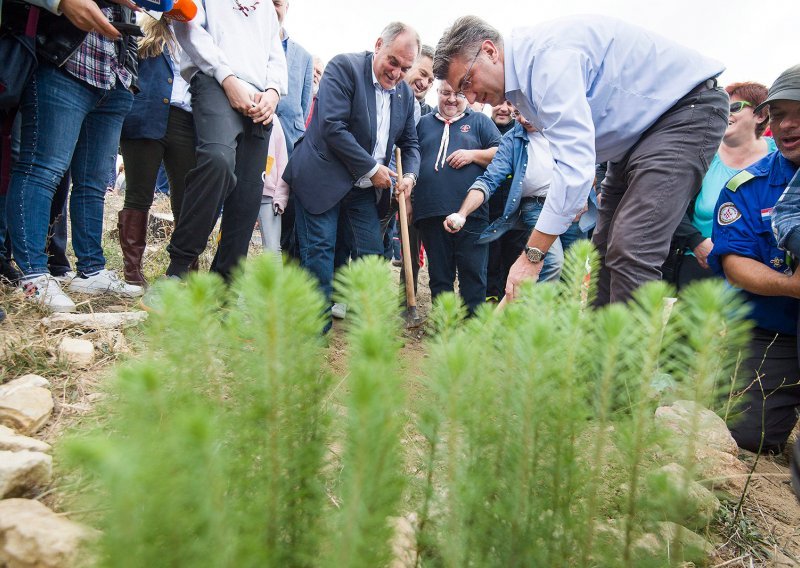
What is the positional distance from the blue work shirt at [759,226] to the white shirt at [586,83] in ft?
1.82

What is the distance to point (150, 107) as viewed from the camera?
3.28m

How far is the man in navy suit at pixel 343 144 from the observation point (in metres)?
3.51

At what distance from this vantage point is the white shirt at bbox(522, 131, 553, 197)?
157 inches

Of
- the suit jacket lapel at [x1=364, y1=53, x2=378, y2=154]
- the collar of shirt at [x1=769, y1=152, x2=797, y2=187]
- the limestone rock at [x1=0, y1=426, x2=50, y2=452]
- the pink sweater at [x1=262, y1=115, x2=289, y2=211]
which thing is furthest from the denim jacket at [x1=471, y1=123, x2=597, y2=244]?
the limestone rock at [x1=0, y1=426, x2=50, y2=452]

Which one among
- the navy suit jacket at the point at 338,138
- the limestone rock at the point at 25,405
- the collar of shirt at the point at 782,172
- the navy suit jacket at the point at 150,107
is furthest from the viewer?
the navy suit jacket at the point at 338,138

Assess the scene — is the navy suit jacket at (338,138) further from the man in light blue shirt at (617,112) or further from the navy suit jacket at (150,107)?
the man in light blue shirt at (617,112)

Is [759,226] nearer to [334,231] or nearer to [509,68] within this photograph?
[509,68]

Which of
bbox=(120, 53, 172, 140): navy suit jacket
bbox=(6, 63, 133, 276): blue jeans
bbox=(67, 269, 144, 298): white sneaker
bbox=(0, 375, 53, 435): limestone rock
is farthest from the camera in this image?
bbox=(120, 53, 172, 140): navy suit jacket

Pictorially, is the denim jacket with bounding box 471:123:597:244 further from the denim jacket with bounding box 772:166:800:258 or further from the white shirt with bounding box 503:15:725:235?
the denim jacket with bounding box 772:166:800:258

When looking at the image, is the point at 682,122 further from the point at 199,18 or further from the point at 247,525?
the point at 247,525

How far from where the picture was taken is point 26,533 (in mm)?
751

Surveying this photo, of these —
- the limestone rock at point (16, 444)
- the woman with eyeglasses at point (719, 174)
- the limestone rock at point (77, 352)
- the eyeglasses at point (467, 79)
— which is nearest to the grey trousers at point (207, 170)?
the limestone rock at point (77, 352)

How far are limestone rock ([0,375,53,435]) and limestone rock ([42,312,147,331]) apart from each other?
575mm

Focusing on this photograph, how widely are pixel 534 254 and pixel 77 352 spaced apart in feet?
6.59
